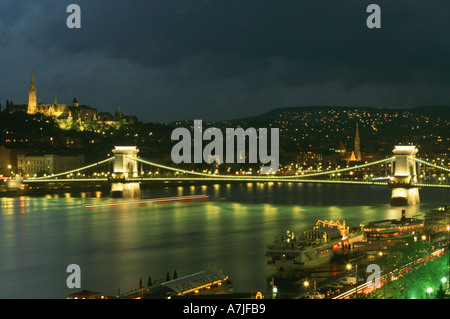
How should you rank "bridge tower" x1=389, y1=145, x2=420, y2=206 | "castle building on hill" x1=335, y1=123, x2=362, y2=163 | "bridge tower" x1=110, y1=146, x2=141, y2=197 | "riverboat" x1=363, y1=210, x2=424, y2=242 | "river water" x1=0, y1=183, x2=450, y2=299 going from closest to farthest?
"river water" x1=0, y1=183, x2=450, y2=299 → "riverboat" x1=363, y1=210, x2=424, y2=242 → "bridge tower" x1=389, y1=145, x2=420, y2=206 → "bridge tower" x1=110, y1=146, x2=141, y2=197 → "castle building on hill" x1=335, y1=123, x2=362, y2=163

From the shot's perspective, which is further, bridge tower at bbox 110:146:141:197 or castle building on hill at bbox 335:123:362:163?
castle building on hill at bbox 335:123:362:163

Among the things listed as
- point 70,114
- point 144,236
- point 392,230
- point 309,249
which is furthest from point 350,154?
point 309,249

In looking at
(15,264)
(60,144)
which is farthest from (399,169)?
(60,144)

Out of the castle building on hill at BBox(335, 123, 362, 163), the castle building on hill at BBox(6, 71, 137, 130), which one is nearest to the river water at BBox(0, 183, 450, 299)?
the castle building on hill at BBox(6, 71, 137, 130)

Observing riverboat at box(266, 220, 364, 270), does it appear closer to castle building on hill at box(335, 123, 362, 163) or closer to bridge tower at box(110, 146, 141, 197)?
bridge tower at box(110, 146, 141, 197)

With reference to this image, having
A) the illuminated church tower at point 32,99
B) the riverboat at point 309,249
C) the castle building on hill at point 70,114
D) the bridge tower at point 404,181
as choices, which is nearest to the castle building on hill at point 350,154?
the castle building on hill at point 70,114

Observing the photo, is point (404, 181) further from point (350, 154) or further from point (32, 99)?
point (350, 154)

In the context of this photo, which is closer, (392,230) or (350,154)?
(392,230)
